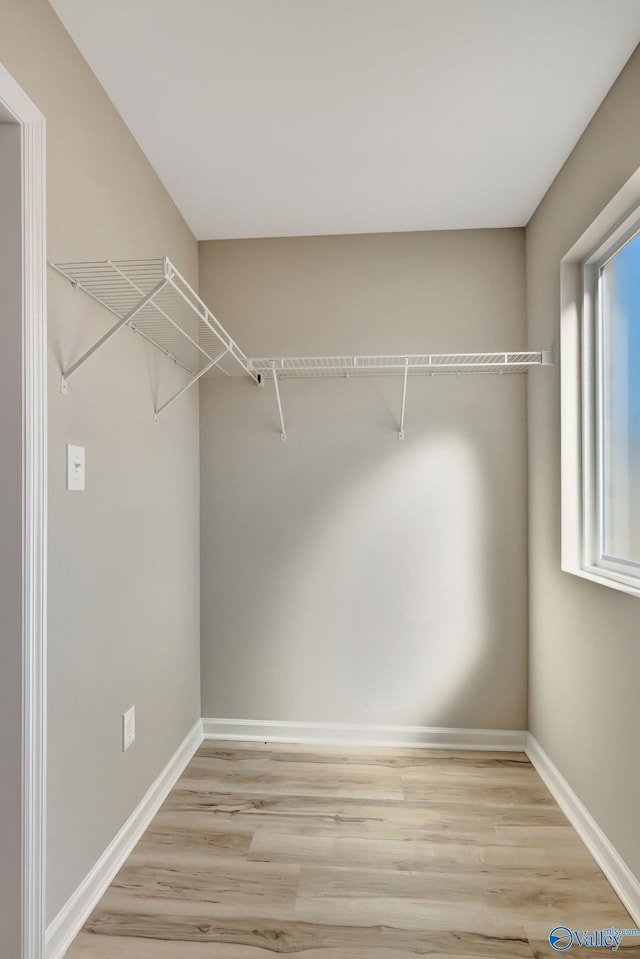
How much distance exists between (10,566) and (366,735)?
6.34 feet

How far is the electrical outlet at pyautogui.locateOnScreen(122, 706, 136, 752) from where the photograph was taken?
1938 millimetres

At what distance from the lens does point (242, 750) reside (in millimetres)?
2703

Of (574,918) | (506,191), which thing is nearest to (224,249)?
(506,191)

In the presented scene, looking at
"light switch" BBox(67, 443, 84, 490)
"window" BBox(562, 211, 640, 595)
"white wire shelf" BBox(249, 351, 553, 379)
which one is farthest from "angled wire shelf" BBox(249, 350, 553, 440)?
"light switch" BBox(67, 443, 84, 490)

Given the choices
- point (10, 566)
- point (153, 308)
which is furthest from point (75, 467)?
point (153, 308)

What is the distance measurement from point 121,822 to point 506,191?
268cm

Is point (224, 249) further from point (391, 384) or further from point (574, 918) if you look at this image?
point (574, 918)

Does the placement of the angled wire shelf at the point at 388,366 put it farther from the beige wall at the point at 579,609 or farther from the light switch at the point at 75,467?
the light switch at the point at 75,467

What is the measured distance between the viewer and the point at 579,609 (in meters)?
2.10

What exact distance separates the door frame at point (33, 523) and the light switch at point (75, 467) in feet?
0.52

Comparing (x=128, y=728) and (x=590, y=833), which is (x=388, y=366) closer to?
(x=128, y=728)

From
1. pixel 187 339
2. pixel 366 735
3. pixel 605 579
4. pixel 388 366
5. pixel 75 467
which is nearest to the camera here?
pixel 75 467

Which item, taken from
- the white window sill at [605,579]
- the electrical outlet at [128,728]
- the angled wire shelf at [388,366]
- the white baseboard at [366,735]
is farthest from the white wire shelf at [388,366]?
the white baseboard at [366,735]

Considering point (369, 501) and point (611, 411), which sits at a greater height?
point (611, 411)
